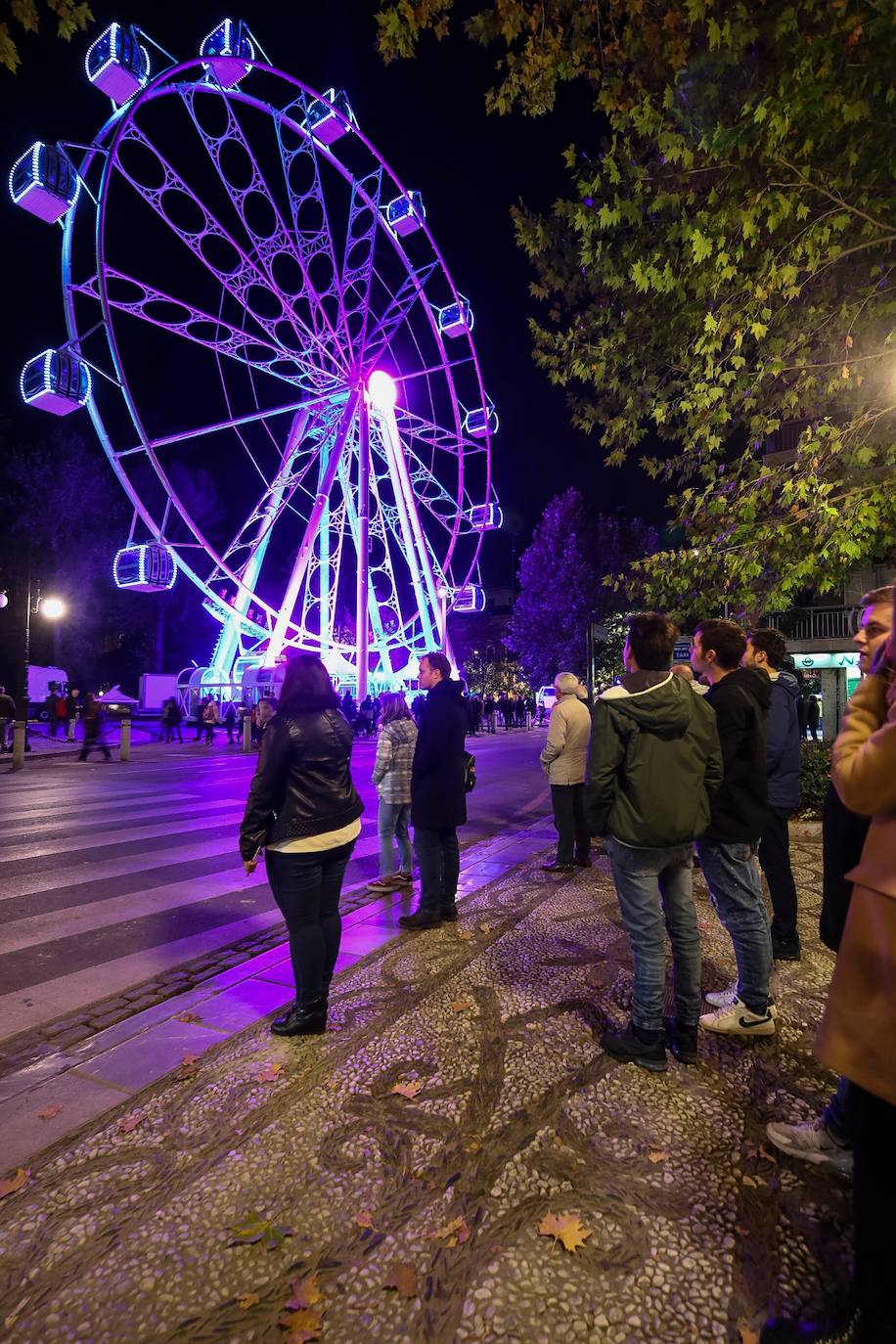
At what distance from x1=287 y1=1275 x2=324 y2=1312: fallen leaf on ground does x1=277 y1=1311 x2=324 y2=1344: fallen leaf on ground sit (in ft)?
0.08

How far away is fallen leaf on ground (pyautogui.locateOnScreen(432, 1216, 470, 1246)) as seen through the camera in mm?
2053

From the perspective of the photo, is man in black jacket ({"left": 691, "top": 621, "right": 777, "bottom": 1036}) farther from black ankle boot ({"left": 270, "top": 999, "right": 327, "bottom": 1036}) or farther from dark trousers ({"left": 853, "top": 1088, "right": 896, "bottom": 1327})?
black ankle boot ({"left": 270, "top": 999, "right": 327, "bottom": 1036})

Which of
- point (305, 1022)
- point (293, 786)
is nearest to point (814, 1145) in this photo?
point (305, 1022)

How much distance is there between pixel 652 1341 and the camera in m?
1.74

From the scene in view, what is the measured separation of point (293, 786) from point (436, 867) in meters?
1.94

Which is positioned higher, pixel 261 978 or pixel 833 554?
pixel 833 554

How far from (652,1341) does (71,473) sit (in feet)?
133

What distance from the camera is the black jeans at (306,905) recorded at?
10.8 ft

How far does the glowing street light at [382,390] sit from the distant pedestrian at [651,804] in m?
24.3

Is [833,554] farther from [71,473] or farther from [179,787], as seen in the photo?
[71,473]

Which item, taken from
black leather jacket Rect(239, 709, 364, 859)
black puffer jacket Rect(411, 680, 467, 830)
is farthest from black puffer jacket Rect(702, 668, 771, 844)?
black puffer jacket Rect(411, 680, 467, 830)

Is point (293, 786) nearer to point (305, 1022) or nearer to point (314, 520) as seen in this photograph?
point (305, 1022)

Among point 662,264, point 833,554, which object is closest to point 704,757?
point 662,264

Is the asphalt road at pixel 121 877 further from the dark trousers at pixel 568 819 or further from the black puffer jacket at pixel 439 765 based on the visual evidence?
the dark trousers at pixel 568 819
